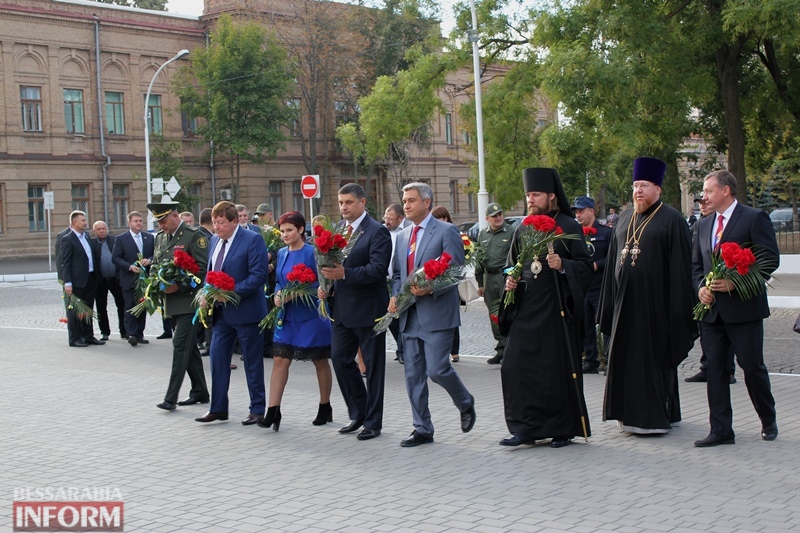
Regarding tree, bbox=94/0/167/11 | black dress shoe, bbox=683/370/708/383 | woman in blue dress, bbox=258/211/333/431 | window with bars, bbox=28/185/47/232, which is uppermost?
tree, bbox=94/0/167/11

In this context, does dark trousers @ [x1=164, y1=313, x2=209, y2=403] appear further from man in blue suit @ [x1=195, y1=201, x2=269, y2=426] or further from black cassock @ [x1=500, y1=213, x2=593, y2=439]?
black cassock @ [x1=500, y1=213, x2=593, y2=439]

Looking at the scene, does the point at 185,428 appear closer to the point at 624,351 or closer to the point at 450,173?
the point at 624,351

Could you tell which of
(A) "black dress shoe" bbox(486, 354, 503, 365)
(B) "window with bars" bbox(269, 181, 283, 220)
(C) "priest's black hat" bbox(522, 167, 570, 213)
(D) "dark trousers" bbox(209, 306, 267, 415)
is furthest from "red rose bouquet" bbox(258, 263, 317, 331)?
(B) "window with bars" bbox(269, 181, 283, 220)

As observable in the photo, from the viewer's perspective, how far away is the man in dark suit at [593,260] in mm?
12633

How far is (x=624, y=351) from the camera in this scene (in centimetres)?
870

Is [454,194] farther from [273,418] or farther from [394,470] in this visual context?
[394,470]

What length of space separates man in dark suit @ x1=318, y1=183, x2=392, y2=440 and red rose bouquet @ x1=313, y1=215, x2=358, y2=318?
0.05m

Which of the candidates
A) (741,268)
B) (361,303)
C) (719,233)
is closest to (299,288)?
(361,303)

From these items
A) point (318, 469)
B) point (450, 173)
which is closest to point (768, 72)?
point (318, 469)

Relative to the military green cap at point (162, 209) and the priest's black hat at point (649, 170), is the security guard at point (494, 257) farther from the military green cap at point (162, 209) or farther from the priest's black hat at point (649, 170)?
the priest's black hat at point (649, 170)

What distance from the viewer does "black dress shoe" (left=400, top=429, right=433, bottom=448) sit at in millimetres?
8672

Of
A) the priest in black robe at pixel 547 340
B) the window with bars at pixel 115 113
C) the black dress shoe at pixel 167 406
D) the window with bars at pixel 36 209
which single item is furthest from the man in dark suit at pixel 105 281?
the window with bars at pixel 115 113

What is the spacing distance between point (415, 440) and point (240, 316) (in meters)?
2.16

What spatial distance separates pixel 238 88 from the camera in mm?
48656
